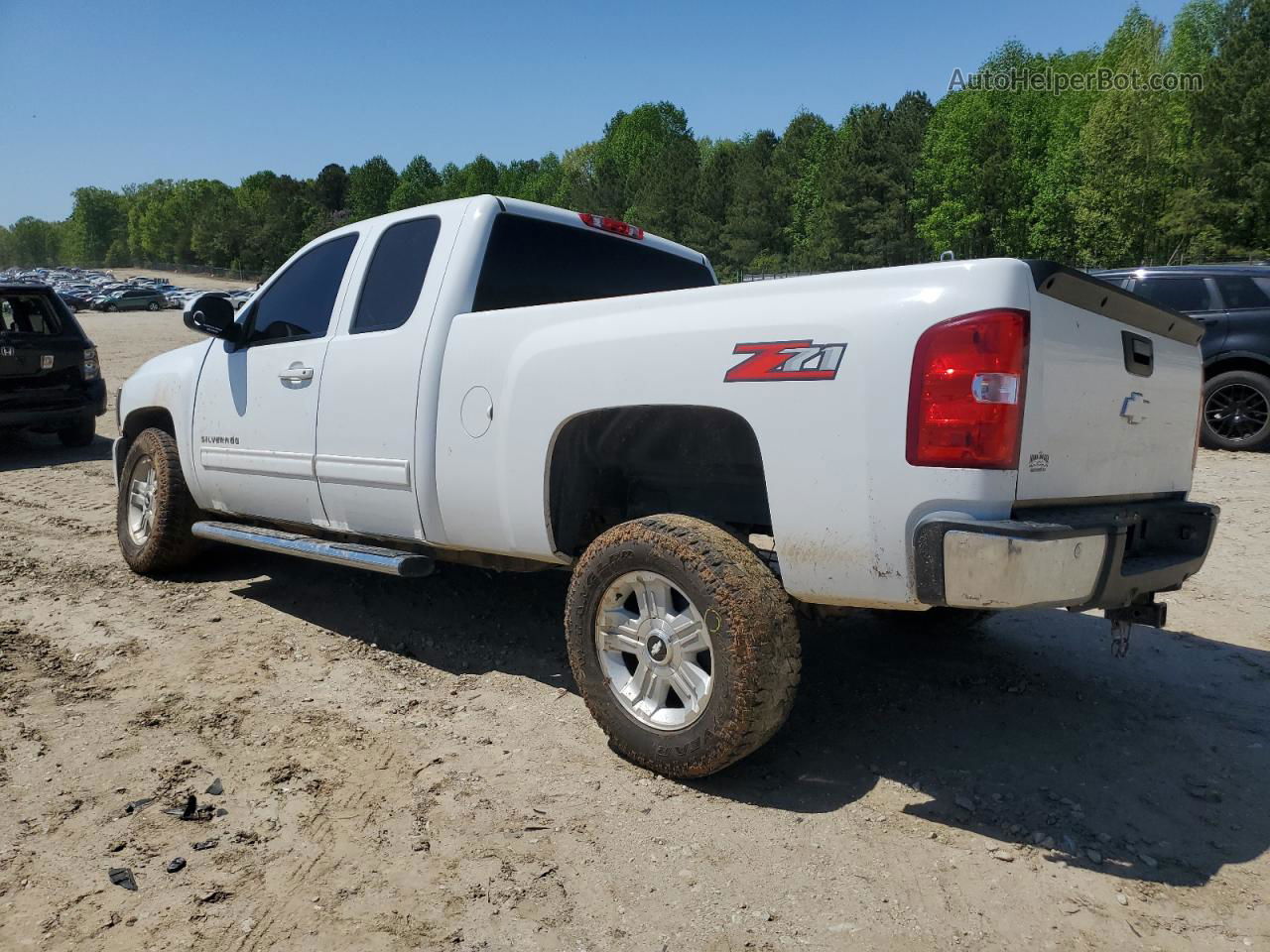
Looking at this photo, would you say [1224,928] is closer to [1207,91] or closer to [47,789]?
[47,789]

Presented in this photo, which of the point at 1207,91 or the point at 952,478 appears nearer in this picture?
the point at 952,478

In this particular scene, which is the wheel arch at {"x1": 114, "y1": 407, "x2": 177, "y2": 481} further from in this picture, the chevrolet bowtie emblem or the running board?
the chevrolet bowtie emblem

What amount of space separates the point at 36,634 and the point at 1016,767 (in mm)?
4551

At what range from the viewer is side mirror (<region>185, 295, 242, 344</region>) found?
4785 mm

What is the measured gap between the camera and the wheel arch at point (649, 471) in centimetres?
333

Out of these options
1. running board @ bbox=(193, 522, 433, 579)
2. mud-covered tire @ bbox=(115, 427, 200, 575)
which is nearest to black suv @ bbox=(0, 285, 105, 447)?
mud-covered tire @ bbox=(115, 427, 200, 575)

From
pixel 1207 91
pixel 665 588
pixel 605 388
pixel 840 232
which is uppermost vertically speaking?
pixel 1207 91

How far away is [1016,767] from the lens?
3168 millimetres

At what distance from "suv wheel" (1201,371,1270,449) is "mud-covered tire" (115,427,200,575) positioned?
9.59 m

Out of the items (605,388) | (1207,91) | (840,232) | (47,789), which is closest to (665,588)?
(605,388)

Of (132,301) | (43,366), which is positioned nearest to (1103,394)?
(43,366)

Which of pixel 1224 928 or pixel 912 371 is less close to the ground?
pixel 912 371

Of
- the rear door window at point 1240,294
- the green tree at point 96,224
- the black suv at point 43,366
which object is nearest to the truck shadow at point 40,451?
the black suv at point 43,366

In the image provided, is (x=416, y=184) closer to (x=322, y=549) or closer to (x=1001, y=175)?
(x=1001, y=175)
